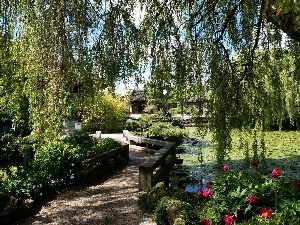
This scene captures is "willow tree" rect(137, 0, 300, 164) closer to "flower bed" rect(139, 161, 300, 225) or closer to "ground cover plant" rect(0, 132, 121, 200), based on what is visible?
"flower bed" rect(139, 161, 300, 225)

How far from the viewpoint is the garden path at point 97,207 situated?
18.2 feet

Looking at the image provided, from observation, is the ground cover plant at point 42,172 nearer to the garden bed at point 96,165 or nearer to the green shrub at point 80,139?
the garden bed at point 96,165

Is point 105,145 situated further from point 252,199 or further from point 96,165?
point 252,199

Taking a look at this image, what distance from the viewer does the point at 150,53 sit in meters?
4.59

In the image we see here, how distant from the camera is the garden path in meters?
5.55

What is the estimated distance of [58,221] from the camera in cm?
555

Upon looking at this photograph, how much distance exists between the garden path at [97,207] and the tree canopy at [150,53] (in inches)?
68.2

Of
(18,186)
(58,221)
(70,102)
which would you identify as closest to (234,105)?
(70,102)

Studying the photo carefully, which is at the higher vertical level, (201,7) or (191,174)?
(201,7)

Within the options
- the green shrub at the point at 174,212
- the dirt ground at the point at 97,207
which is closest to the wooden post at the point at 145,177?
the dirt ground at the point at 97,207

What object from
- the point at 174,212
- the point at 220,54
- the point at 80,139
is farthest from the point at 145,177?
the point at 80,139

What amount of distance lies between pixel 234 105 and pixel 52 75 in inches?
94.0

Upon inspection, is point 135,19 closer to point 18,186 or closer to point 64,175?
point 18,186

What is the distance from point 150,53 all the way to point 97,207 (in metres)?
3.16
